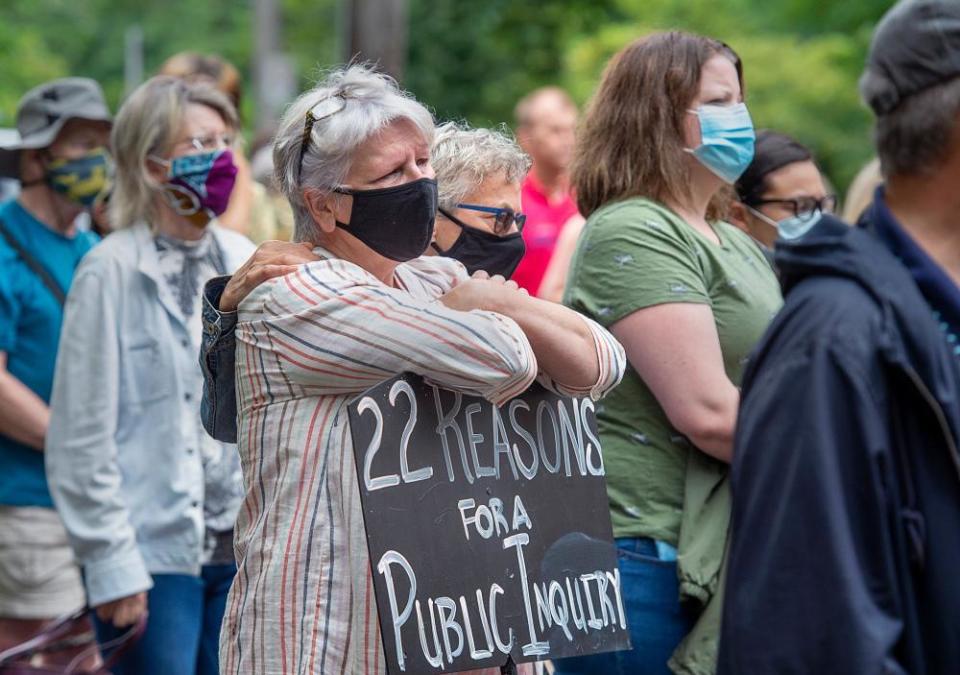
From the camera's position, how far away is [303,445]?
9.76 ft

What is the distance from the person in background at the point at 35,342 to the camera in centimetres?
532

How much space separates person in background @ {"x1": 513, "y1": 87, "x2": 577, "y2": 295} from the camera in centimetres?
710

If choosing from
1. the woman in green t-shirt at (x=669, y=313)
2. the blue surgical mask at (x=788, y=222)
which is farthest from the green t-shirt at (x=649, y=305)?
the blue surgical mask at (x=788, y=222)

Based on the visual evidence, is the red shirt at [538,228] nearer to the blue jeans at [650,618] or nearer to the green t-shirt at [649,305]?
the green t-shirt at [649,305]

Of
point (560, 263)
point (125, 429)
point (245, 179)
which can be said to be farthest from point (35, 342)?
point (560, 263)

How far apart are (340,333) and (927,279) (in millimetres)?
1137

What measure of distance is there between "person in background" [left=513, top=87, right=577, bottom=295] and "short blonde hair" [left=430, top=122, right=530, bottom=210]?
9.17 feet

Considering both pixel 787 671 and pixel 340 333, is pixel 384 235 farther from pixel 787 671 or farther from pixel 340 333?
pixel 787 671

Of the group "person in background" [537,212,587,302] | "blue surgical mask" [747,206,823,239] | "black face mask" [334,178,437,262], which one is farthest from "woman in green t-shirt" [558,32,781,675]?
"person in background" [537,212,587,302]

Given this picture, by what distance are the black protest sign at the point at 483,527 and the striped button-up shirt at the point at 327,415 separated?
0.24ft

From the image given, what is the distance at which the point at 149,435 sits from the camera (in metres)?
4.57

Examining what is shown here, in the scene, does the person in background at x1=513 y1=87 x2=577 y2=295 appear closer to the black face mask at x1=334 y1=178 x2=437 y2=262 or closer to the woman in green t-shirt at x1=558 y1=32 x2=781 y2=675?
the woman in green t-shirt at x1=558 y1=32 x2=781 y2=675

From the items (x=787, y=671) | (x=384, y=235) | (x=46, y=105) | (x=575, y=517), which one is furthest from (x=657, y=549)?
(x=46, y=105)

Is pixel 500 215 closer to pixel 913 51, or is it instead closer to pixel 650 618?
pixel 650 618
